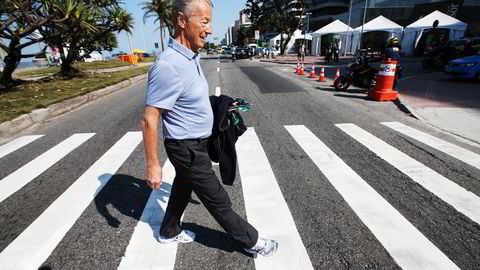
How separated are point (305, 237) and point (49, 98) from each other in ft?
30.3

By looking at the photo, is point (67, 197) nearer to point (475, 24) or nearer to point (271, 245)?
point (271, 245)

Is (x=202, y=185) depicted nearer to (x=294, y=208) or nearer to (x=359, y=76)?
(x=294, y=208)

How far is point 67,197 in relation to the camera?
3205mm

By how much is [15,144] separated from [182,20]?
5.54 metres

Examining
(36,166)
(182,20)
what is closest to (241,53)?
(36,166)

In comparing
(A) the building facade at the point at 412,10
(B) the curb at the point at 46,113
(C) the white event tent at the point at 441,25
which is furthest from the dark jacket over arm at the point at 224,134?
(A) the building facade at the point at 412,10

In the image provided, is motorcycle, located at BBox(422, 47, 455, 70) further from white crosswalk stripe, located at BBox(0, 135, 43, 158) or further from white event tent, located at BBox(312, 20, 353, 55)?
white crosswalk stripe, located at BBox(0, 135, 43, 158)

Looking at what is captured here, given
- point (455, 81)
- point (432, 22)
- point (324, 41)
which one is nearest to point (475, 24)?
point (432, 22)

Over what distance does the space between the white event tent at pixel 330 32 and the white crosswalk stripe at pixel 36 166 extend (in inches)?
1096

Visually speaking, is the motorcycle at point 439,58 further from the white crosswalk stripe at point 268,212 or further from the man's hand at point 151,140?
the man's hand at point 151,140

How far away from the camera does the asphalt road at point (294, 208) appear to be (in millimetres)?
2219

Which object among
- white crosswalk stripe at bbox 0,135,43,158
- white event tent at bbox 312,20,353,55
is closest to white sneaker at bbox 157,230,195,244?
white crosswalk stripe at bbox 0,135,43,158

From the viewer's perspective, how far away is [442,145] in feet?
14.9

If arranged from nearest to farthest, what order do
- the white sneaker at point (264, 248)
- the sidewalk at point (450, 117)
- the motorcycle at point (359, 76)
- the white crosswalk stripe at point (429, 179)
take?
the white sneaker at point (264, 248) < the white crosswalk stripe at point (429, 179) < the sidewalk at point (450, 117) < the motorcycle at point (359, 76)
